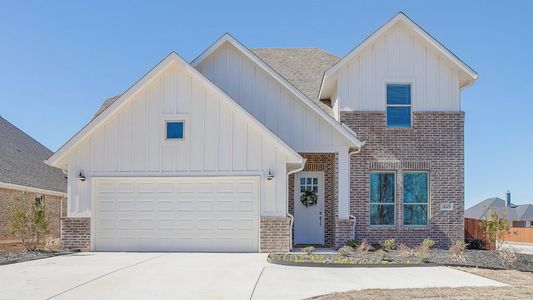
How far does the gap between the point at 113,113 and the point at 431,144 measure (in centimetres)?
1016

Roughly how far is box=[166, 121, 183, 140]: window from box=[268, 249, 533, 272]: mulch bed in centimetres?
488

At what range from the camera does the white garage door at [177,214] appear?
17656 millimetres

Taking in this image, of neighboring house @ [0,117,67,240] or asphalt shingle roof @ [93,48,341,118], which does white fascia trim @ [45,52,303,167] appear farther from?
neighboring house @ [0,117,67,240]

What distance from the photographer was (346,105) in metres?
19.3

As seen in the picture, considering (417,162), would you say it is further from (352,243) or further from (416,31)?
(416,31)

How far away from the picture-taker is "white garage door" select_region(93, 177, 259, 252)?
57.9 feet

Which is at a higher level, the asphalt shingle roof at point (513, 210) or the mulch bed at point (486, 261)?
the mulch bed at point (486, 261)

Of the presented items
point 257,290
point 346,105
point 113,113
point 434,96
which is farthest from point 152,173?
point 434,96

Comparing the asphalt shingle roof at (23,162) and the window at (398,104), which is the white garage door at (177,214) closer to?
the window at (398,104)

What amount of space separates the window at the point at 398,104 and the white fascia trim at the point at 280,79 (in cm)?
204

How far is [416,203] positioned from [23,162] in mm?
18923

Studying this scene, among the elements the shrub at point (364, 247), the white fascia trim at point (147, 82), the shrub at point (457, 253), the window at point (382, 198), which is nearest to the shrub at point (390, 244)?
the shrub at point (364, 247)

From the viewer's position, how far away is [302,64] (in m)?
23.5

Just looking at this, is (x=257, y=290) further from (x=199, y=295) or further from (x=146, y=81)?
(x=146, y=81)
